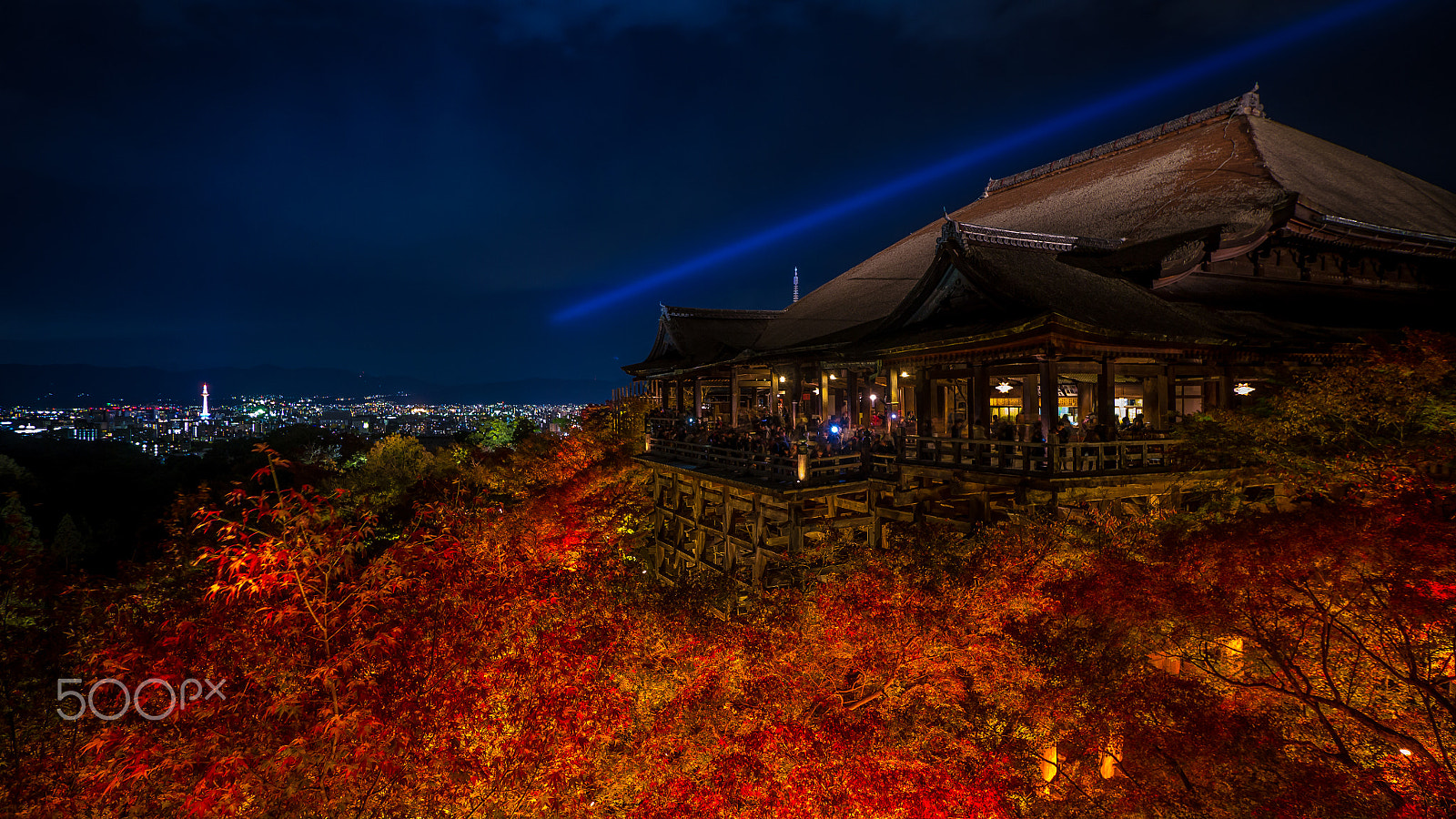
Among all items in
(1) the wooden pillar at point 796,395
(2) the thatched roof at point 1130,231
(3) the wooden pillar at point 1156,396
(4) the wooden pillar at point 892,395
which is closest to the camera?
(2) the thatched roof at point 1130,231

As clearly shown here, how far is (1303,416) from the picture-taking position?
1168cm

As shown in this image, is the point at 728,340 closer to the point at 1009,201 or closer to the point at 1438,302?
the point at 1009,201

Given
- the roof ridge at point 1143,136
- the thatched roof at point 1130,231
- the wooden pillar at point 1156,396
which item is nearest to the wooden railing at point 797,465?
the thatched roof at point 1130,231

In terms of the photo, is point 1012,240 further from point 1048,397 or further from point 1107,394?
point 1048,397

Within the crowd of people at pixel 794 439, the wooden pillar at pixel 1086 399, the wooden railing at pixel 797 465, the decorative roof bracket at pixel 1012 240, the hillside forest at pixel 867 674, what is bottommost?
the hillside forest at pixel 867 674

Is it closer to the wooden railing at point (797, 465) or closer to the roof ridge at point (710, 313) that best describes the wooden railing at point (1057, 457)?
the wooden railing at point (797, 465)

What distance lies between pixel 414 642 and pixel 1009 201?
32.5 m

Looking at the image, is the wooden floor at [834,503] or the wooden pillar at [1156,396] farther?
the wooden pillar at [1156,396]

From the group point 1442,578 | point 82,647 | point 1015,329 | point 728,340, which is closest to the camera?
point 1442,578

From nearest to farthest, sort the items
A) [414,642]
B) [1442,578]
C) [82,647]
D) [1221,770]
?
1. [1442,578]
2. [1221,770]
3. [414,642]
4. [82,647]

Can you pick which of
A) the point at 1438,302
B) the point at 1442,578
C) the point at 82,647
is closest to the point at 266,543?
the point at 82,647

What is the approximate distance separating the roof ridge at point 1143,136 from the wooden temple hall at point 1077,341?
119 mm

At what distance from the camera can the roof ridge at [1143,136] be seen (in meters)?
25.6

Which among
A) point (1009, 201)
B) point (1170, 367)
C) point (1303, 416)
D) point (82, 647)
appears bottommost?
point (82, 647)
